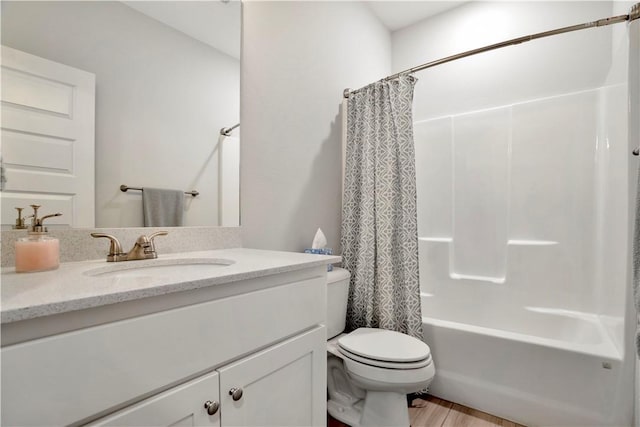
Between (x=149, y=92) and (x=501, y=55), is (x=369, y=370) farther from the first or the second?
(x=501, y=55)

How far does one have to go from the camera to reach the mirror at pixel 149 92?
92 centimetres

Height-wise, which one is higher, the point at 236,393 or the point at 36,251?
the point at 36,251

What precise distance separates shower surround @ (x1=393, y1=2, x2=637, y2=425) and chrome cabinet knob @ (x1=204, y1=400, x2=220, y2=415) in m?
1.37

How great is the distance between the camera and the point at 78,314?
21.3 inches

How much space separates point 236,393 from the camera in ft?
2.53

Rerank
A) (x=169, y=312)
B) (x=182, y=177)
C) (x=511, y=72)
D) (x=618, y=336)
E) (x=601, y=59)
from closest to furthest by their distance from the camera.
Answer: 1. (x=169, y=312)
2. (x=182, y=177)
3. (x=618, y=336)
4. (x=601, y=59)
5. (x=511, y=72)

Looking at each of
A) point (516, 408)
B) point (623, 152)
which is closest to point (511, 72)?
point (623, 152)

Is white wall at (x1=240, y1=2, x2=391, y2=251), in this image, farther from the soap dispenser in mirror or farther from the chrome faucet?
the soap dispenser in mirror

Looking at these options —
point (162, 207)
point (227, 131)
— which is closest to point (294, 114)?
point (227, 131)

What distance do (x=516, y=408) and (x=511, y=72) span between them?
211 centimetres

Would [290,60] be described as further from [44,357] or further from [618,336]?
[618,336]

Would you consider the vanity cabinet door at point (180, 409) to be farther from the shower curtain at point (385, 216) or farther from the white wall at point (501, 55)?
the white wall at point (501, 55)

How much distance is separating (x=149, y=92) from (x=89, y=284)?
0.80 metres

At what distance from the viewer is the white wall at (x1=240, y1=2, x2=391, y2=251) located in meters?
1.50
